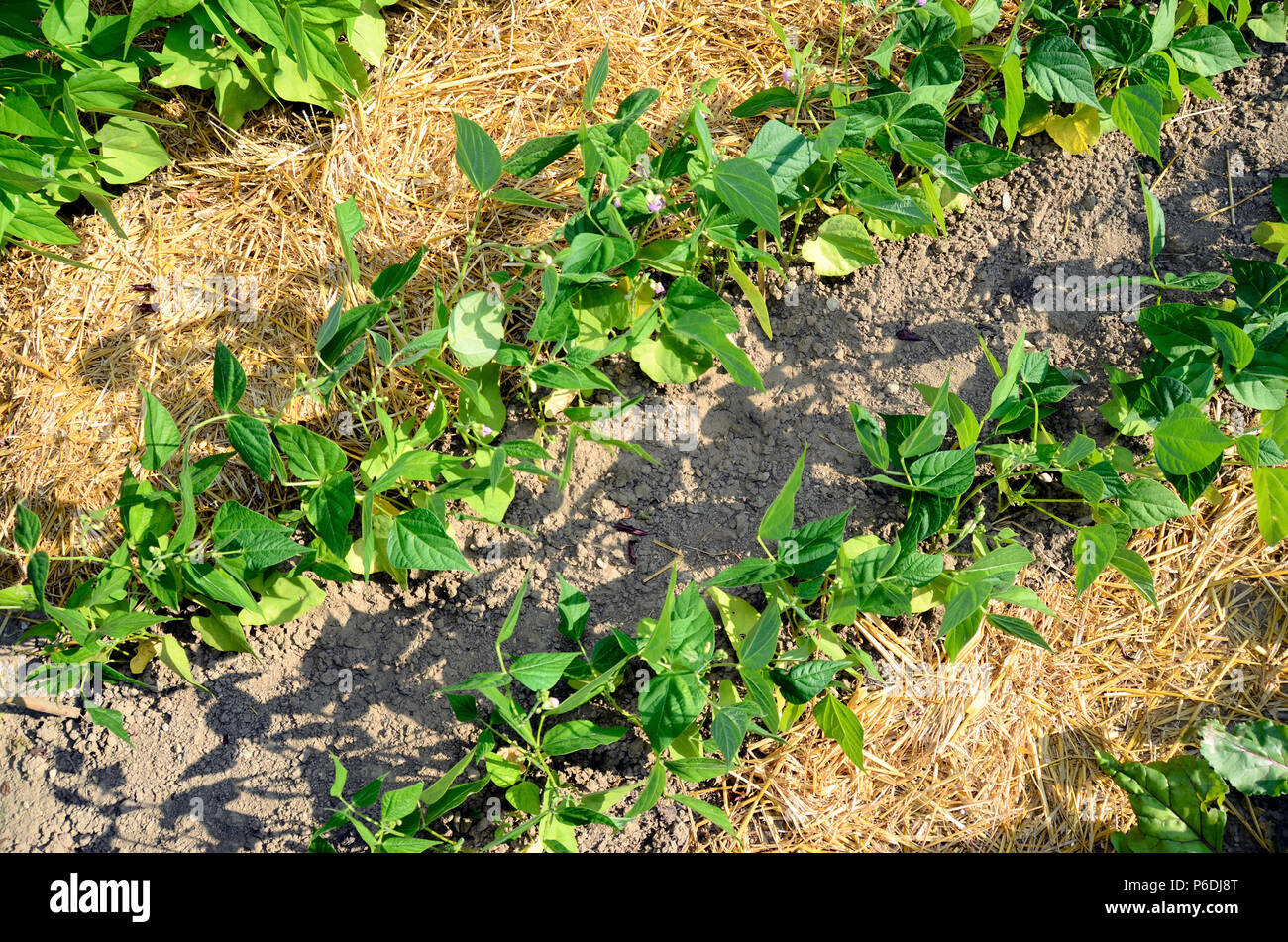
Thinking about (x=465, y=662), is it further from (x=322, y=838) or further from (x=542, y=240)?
(x=542, y=240)

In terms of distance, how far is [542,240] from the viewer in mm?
1878

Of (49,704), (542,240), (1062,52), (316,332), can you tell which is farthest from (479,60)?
(49,704)

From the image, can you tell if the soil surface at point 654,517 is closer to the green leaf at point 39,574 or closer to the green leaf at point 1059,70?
the green leaf at point 1059,70

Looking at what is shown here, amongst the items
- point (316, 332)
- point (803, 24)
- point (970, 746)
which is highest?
point (803, 24)

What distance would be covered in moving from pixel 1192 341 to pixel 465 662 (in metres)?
1.61

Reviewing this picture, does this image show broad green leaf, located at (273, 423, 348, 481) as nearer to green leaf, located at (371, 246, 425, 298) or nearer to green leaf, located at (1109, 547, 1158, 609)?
green leaf, located at (371, 246, 425, 298)

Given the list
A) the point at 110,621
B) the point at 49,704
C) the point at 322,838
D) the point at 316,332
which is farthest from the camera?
the point at 316,332

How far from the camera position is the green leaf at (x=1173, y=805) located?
5.58 feet

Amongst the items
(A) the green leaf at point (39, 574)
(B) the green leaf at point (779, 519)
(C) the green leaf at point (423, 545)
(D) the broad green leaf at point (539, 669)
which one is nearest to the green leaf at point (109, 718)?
(A) the green leaf at point (39, 574)

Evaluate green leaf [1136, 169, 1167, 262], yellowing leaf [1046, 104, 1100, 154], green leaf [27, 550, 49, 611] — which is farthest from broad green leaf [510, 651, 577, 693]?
yellowing leaf [1046, 104, 1100, 154]

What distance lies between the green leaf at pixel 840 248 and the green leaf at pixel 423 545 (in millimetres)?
970

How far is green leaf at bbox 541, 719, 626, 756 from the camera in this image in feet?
5.15

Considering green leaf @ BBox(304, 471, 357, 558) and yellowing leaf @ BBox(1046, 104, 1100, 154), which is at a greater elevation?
yellowing leaf @ BBox(1046, 104, 1100, 154)

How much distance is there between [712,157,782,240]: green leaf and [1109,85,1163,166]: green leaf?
88cm
